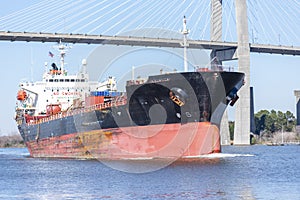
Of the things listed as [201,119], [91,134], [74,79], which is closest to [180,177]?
[201,119]

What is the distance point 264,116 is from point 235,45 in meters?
40.1

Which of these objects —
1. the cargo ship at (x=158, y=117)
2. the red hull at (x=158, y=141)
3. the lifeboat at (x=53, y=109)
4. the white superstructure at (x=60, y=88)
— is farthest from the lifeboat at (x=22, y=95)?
the red hull at (x=158, y=141)

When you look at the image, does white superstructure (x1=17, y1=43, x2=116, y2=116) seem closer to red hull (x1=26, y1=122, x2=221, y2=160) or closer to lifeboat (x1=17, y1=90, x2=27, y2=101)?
lifeboat (x1=17, y1=90, x2=27, y2=101)

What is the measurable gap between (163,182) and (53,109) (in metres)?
21.8

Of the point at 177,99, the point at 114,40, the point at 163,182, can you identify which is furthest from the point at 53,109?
the point at 163,182

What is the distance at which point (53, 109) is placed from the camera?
155 feet

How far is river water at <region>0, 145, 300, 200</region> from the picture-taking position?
77.5 ft

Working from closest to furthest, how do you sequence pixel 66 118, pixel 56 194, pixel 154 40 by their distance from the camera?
pixel 56 194 < pixel 66 118 < pixel 154 40

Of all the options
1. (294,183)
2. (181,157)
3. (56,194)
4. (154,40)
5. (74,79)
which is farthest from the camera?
(154,40)

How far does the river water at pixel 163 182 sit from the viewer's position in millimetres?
23625

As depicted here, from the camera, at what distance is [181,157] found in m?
35.4

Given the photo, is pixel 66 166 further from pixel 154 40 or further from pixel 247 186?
pixel 154 40

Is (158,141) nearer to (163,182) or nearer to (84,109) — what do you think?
(84,109)

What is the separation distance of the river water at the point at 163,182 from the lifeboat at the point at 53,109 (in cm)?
1108
